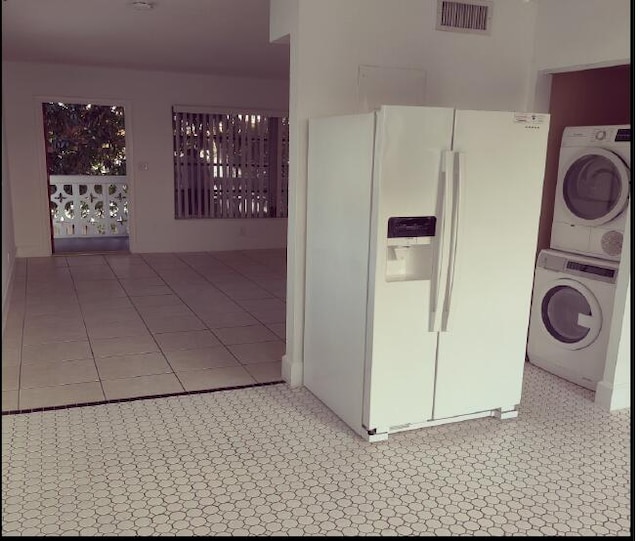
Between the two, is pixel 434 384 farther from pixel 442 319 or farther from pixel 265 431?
pixel 265 431

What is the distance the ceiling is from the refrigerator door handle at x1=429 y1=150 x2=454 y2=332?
2055 millimetres

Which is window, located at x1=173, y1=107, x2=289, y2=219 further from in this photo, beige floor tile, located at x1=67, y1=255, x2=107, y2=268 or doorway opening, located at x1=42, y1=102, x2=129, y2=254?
beige floor tile, located at x1=67, y1=255, x2=107, y2=268

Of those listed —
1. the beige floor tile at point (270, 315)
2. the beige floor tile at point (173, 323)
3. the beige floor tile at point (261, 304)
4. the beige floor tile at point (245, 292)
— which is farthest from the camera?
the beige floor tile at point (245, 292)

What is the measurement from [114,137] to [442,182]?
859 centimetres

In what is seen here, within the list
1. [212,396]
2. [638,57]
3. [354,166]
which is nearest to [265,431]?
[212,396]

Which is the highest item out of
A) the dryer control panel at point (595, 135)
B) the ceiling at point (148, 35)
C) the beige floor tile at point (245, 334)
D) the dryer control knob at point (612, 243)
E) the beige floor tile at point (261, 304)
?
the ceiling at point (148, 35)

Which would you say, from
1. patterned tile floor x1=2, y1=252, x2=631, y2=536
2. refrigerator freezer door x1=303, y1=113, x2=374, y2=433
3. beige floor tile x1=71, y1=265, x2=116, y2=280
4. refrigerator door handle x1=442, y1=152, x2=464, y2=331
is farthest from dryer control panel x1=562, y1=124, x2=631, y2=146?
beige floor tile x1=71, y1=265, x2=116, y2=280

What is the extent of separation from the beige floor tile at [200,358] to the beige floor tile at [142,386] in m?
0.18

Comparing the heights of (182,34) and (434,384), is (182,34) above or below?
above

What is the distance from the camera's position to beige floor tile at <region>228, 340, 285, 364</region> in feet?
13.2

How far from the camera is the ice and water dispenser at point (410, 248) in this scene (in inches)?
108

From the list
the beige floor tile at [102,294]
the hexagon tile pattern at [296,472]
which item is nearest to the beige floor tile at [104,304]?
the beige floor tile at [102,294]

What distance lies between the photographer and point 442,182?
9.07 feet

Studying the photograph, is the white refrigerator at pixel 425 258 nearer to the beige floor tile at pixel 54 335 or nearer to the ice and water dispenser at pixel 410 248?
the ice and water dispenser at pixel 410 248
